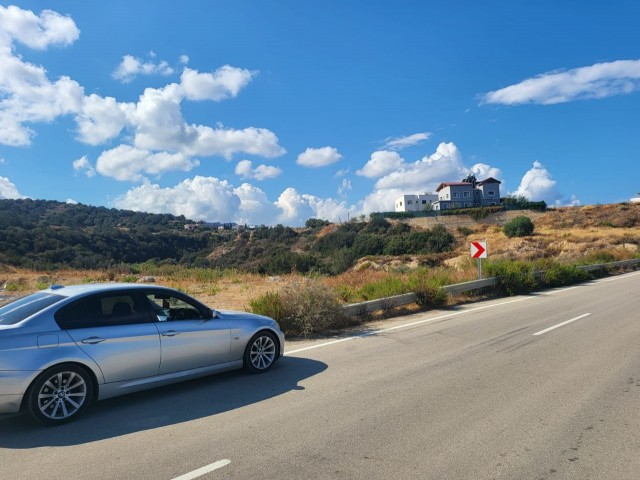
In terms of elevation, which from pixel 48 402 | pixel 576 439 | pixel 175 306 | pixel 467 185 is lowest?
pixel 576 439

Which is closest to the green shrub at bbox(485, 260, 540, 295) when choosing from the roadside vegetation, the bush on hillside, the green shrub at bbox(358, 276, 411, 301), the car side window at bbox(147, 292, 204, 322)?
the roadside vegetation

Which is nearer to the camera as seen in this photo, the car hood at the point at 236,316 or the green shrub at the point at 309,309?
the car hood at the point at 236,316

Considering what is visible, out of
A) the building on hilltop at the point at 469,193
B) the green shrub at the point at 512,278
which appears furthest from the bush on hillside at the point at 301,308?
the building on hilltop at the point at 469,193

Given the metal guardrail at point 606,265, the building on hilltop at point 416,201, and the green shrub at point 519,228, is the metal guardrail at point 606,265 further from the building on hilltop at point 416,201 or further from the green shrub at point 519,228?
the building on hilltop at point 416,201

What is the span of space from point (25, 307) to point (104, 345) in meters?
1.09

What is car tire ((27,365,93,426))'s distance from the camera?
495 cm

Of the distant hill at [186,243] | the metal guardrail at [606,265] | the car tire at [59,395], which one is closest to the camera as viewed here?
the car tire at [59,395]

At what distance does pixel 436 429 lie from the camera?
15.6 feet

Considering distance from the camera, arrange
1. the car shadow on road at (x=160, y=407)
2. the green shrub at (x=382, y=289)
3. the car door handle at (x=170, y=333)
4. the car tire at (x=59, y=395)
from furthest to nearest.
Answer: the green shrub at (x=382, y=289), the car door handle at (x=170, y=333), the car tire at (x=59, y=395), the car shadow on road at (x=160, y=407)

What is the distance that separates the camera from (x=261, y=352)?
709 centimetres

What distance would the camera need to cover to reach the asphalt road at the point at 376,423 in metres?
4.00

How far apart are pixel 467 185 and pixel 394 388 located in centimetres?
10084

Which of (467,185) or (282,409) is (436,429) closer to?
(282,409)

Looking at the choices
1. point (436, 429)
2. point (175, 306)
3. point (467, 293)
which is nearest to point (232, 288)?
point (467, 293)
